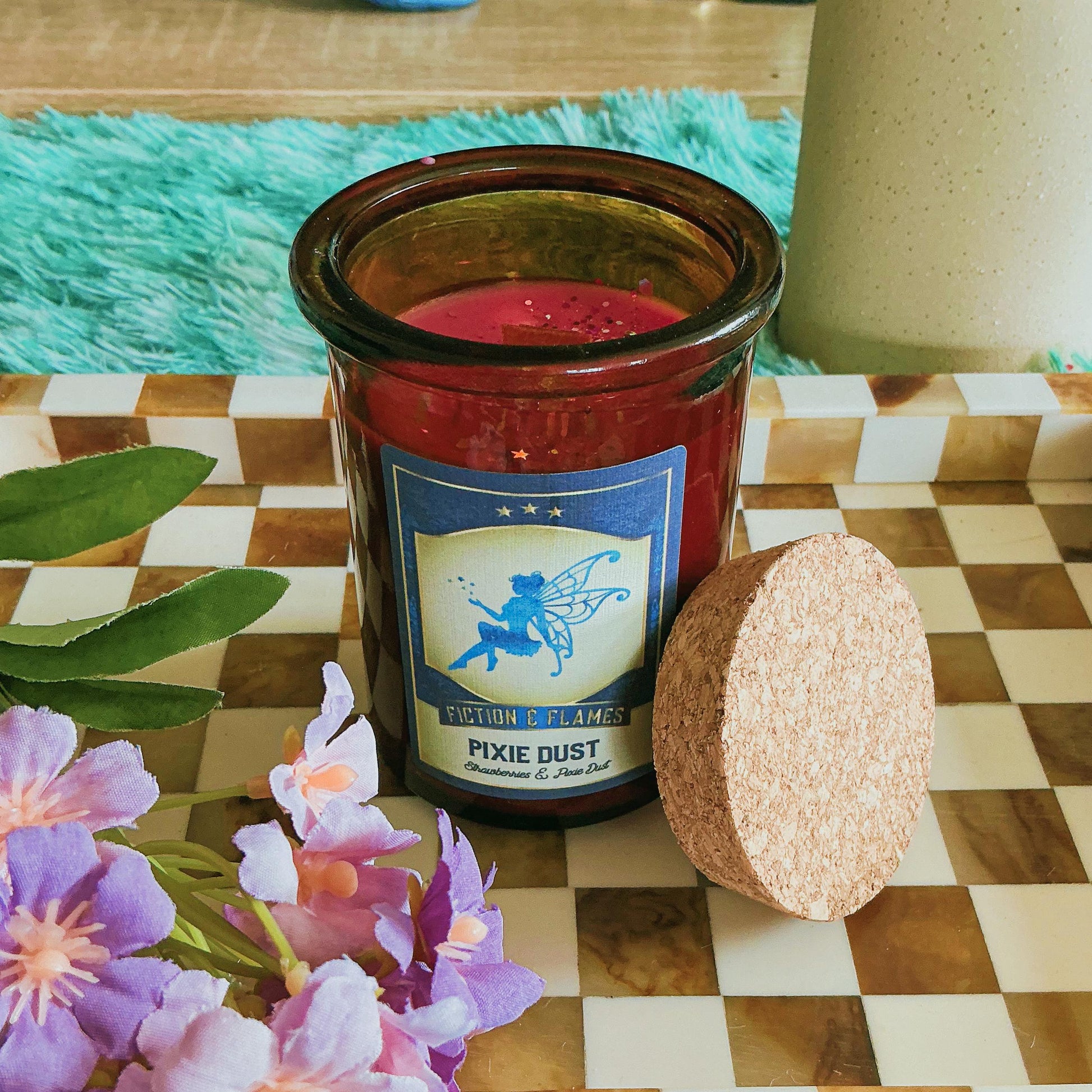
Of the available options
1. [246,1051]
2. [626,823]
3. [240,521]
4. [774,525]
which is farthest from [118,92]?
[246,1051]

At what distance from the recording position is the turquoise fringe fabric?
2.47 feet

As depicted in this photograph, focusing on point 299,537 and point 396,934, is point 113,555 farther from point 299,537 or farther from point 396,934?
point 396,934

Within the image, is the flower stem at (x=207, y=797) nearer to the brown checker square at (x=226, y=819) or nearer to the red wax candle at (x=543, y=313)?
the brown checker square at (x=226, y=819)

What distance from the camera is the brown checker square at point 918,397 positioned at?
587mm

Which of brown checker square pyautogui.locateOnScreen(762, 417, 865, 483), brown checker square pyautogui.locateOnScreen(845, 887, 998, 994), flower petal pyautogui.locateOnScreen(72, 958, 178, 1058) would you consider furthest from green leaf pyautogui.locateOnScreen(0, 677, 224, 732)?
brown checker square pyautogui.locateOnScreen(762, 417, 865, 483)

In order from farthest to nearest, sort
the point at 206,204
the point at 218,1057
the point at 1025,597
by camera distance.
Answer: the point at 206,204
the point at 1025,597
the point at 218,1057

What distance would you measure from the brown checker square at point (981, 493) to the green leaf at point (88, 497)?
1.27 ft

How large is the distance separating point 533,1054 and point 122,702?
0.16 meters

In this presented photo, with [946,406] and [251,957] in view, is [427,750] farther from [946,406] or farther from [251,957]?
[946,406]

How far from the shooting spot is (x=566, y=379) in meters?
0.33

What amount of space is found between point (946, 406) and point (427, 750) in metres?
0.31

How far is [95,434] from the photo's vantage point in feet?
1.93

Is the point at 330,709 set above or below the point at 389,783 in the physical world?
above

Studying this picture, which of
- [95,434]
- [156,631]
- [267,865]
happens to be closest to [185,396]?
[95,434]
